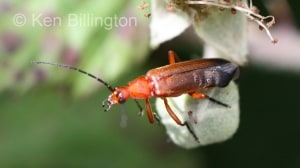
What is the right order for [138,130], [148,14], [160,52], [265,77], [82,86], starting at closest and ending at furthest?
1. [148,14]
2. [82,86]
3. [160,52]
4. [265,77]
5. [138,130]

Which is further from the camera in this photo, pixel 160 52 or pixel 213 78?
pixel 160 52

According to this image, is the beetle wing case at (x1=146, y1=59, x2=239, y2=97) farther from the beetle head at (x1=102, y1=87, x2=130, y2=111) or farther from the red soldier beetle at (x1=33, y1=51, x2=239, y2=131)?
the beetle head at (x1=102, y1=87, x2=130, y2=111)

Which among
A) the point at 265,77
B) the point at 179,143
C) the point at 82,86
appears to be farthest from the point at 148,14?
the point at 265,77

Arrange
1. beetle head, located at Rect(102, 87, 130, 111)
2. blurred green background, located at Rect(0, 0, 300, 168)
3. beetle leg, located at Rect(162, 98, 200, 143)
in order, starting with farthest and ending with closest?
blurred green background, located at Rect(0, 0, 300, 168), beetle head, located at Rect(102, 87, 130, 111), beetle leg, located at Rect(162, 98, 200, 143)

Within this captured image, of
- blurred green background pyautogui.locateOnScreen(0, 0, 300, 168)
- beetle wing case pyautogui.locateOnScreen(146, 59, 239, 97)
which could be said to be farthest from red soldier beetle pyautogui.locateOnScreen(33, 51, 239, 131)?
blurred green background pyautogui.locateOnScreen(0, 0, 300, 168)

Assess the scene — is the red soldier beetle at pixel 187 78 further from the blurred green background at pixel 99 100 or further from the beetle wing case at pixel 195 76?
the blurred green background at pixel 99 100

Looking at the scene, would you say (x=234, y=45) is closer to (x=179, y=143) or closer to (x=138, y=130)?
(x=179, y=143)

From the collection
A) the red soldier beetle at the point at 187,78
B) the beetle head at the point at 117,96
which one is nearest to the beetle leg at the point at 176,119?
the red soldier beetle at the point at 187,78

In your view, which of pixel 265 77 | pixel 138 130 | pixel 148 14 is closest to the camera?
pixel 148 14
